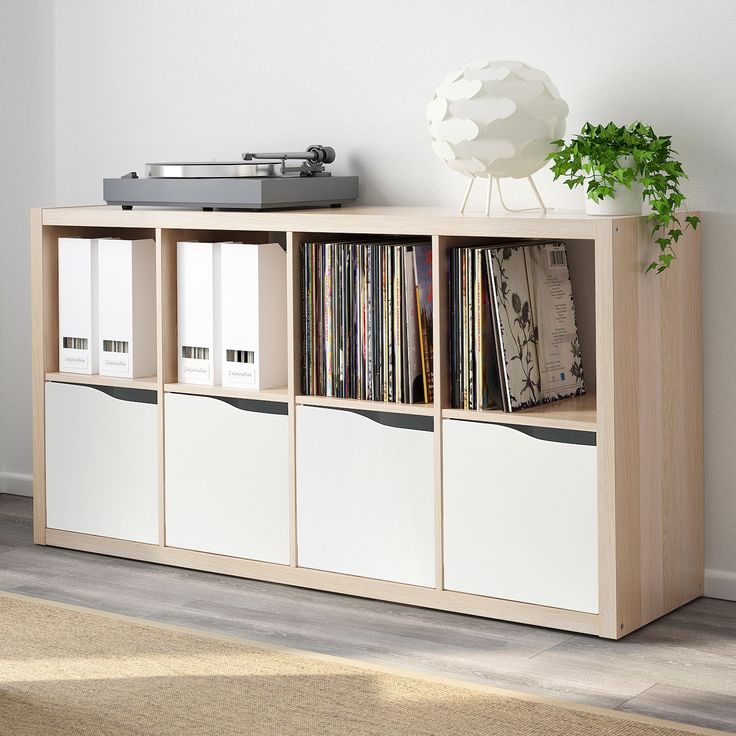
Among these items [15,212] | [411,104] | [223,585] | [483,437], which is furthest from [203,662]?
[15,212]

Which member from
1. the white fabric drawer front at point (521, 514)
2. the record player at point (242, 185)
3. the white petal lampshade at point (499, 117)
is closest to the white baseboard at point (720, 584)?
the white fabric drawer front at point (521, 514)

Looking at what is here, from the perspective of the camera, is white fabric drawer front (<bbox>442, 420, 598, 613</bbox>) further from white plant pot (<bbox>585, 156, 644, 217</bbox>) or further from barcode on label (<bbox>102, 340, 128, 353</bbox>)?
barcode on label (<bbox>102, 340, 128, 353</bbox>)

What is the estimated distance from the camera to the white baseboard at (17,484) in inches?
142

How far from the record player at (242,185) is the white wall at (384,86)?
0.44 ft

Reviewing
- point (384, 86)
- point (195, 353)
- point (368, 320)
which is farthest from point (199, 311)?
point (384, 86)

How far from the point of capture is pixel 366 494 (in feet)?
8.47

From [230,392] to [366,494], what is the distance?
15.5 inches

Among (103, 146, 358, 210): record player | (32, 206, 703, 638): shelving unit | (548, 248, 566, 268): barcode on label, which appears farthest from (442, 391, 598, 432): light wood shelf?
(103, 146, 358, 210): record player

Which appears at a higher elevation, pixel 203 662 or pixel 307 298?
pixel 307 298

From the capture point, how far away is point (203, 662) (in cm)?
221

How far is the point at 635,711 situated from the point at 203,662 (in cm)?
75

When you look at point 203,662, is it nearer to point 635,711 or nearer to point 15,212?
point 635,711

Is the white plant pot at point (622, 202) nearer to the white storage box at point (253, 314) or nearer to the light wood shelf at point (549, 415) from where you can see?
the light wood shelf at point (549, 415)

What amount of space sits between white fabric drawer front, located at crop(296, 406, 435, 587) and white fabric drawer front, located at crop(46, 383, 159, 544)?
1.38 feet
